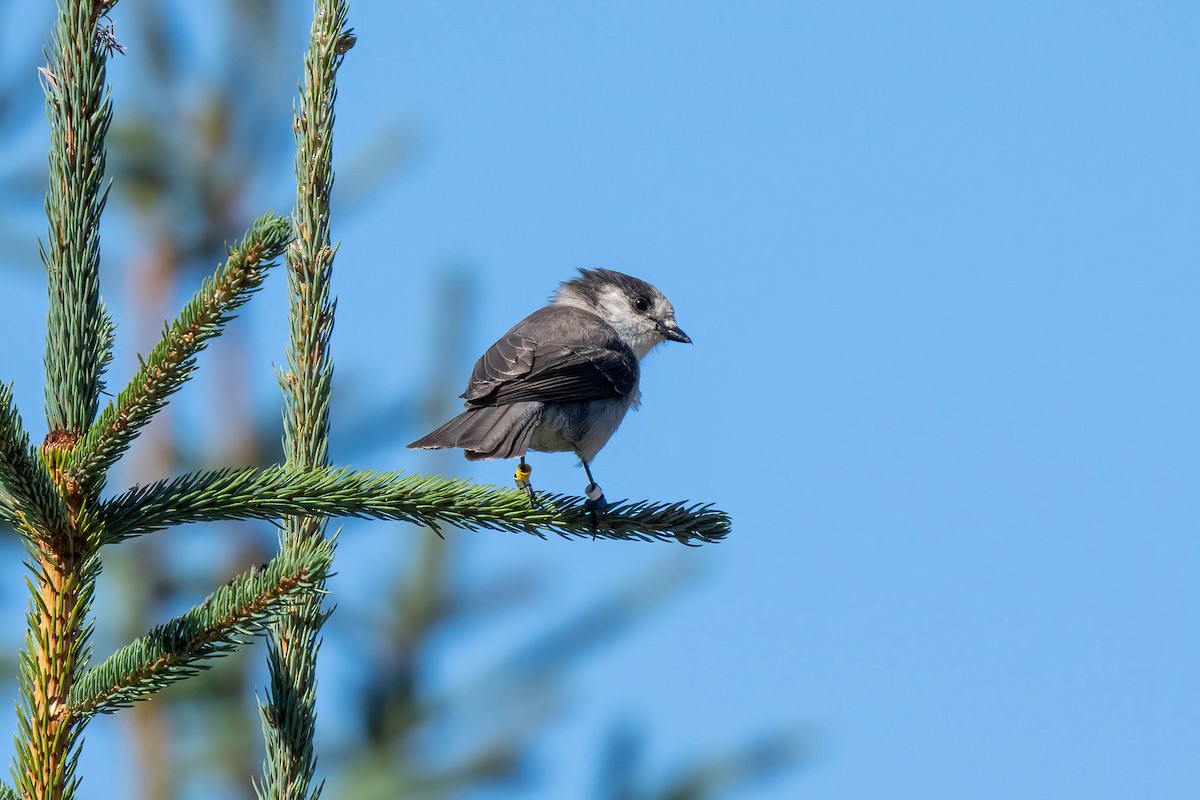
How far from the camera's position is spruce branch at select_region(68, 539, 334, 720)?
6.69ft

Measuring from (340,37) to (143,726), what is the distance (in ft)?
10.3

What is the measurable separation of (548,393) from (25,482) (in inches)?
101

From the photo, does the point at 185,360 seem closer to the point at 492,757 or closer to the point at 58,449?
the point at 58,449

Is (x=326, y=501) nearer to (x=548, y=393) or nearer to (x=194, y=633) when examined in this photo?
(x=194, y=633)

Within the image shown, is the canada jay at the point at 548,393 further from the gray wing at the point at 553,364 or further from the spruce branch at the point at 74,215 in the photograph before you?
the spruce branch at the point at 74,215

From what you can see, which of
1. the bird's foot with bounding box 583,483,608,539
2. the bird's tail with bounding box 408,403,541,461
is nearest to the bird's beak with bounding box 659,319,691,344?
the bird's tail with bounding box 408,403,541,461

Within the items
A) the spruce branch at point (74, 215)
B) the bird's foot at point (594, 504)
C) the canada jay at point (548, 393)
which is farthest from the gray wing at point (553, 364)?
the spruce branch at point (74, 215)

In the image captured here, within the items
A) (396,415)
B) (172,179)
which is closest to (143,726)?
(396,415)

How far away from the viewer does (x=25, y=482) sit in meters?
1.98

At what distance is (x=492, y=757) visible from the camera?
4.64 meters

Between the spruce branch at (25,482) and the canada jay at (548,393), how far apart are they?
1119mm

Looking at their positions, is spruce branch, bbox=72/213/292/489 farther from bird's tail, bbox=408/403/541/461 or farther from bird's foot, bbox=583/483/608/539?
bird's tail, bbox=408/403/541/461

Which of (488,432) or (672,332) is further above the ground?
(672,332)

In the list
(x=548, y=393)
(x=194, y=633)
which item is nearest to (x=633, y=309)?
(x=548, y=393)
